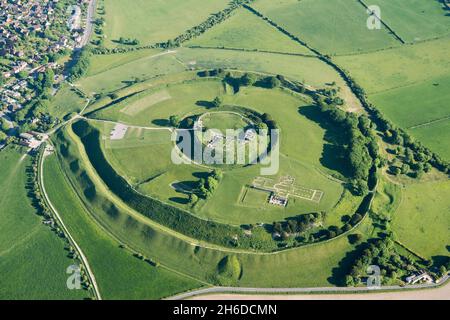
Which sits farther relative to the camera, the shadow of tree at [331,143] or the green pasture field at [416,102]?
the green pasture field at [416,102]

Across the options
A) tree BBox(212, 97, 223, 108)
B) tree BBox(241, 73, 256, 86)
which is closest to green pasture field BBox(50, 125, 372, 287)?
tree BBox(212, 97, 223, 108)

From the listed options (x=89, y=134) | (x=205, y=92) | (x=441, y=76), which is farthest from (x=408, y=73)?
(x=89, y=134)

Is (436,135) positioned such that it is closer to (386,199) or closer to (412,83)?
(412,83)

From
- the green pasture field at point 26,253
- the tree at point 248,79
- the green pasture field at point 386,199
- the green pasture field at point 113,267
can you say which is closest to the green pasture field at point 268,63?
the tree at point 248,79

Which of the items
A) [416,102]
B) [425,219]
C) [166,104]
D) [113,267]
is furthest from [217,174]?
[416,102]
